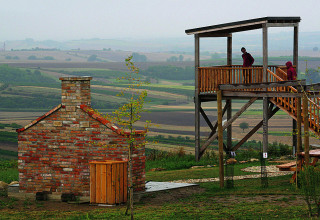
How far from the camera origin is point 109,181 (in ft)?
58.1

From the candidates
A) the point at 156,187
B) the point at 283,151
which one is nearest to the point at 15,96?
the point at 283,151

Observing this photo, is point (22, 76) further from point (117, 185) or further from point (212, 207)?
point (212, 207)

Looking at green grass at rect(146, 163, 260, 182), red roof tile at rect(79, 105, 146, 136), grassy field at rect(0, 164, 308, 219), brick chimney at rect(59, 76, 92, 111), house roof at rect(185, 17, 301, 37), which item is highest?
house roof at rect(185, 17, 301, 37)

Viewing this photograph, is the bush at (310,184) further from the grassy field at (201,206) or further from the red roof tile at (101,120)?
the red roof tile at (101,120)

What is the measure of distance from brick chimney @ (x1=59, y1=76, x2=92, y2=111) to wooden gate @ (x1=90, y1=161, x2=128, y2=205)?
231 cm

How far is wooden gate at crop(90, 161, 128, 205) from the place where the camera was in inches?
698

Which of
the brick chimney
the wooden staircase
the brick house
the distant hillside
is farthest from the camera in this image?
the distant hillside

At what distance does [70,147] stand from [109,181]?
217 cm

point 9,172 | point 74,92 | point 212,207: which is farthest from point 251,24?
point 9,172

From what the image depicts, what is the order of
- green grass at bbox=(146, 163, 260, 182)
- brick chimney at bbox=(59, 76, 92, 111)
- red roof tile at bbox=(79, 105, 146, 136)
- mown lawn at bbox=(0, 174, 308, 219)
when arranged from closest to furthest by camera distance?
1. mown lawn at bbox=(0, 174, 308, 219)
2. red roof tile at bbox=(79, 105, 146, 136)
3. brick chimney at bbox=(59, 76, 92, 111)
4. green grass at bbox=(146, 163, 260, 182)

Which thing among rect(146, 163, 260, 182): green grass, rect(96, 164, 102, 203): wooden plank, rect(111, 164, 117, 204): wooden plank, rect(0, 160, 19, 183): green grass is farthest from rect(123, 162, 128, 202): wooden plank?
rect(0, 160, 19, 183): green grass

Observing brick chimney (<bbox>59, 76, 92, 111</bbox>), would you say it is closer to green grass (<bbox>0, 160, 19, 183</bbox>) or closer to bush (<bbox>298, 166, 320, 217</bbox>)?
green grass (<bbox>0, 160, 19, 183</bbox>)

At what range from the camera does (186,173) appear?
81.3 ft

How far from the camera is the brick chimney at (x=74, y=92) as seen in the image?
1931 centimetres
